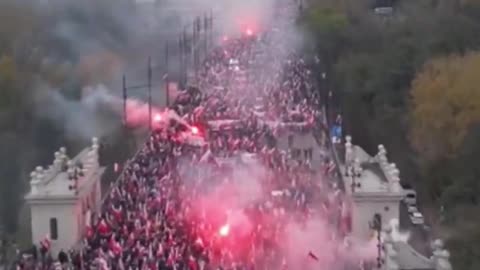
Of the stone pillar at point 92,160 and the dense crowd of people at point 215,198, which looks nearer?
the dense crowd of people at point 215,198

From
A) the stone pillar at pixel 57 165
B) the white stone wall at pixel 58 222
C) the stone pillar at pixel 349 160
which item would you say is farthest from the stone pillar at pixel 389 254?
the stone pillar at pixel 57 165

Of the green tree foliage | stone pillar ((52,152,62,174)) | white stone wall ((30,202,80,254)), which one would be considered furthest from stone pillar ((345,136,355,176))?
stone pillar ((52,152,62,174))

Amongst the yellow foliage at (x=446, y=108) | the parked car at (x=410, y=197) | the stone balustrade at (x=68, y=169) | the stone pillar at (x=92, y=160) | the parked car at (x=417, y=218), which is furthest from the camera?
the yellow foliage at (x=446, y=108)

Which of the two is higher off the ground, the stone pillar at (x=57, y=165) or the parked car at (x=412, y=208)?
the stone pillar at (x=57, y=165)

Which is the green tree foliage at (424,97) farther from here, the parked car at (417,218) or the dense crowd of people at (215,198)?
the dense crowd of people at (215,198)

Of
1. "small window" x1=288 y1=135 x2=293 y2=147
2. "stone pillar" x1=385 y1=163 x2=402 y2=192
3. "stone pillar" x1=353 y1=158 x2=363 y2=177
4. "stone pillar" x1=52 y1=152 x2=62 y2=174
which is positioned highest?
"small window" x1=288 y1=135 x2=293 y2=147

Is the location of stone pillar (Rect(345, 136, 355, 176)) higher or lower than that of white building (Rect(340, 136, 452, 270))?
higher

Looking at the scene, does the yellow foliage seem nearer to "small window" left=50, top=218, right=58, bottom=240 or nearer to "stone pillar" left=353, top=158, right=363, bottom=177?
"stone pillar" left=353, top=158, right=363, bottom=177
